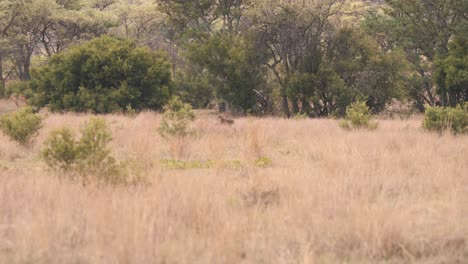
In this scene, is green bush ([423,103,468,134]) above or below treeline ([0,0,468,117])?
below

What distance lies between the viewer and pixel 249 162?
336 inches

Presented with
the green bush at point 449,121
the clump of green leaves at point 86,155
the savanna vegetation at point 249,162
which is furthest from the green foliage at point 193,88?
the clump of green leaves at point 86,155

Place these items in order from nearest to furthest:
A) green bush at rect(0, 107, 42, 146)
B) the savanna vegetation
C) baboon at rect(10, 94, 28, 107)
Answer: the savanna vegetation
green bush at rect(0, 107, 42, 146)
baboon at rect(10, 94, 28, 107)

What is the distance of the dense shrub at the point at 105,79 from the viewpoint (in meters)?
21.9

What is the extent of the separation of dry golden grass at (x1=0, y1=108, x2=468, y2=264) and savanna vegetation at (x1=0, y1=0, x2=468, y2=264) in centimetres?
2

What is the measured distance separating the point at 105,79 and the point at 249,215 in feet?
61.6

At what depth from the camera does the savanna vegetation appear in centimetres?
442

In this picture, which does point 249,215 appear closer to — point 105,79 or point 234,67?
point 105,79

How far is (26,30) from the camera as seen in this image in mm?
36156

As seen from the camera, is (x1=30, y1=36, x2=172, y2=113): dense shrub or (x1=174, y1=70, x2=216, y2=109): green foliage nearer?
(x1=30, y1=36, x2=172, y2=113): dense shrub

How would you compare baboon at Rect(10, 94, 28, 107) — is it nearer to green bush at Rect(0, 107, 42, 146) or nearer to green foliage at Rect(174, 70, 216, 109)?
green foliage at Rect(174, 70, 216, 109)

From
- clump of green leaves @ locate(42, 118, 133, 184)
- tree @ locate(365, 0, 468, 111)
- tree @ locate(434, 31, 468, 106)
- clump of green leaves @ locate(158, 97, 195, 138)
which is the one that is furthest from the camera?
tree @ locate(365, 0, 468, 111)

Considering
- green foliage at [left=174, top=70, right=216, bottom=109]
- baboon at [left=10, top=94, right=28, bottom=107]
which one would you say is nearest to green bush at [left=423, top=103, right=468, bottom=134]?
green foliage at [left=174, top=70, right=216, bottom=109]

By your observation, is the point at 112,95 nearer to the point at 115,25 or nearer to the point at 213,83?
the point at 213,83
